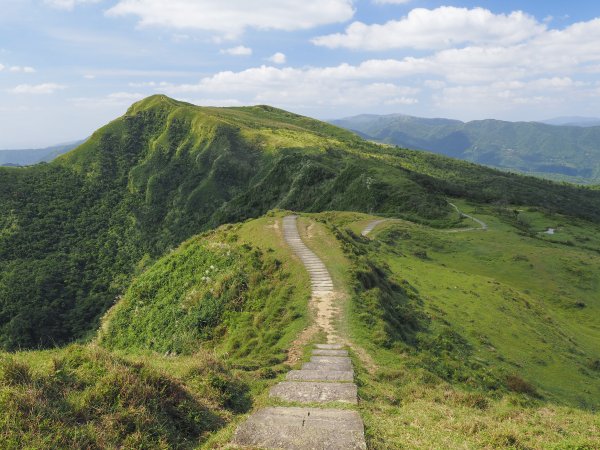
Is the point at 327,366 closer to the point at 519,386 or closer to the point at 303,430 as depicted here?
the point at 303,430

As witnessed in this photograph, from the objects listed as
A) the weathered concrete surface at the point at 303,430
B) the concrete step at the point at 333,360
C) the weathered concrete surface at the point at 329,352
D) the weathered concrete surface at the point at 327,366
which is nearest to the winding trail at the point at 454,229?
the weathered concrete surface at the point at 329,352

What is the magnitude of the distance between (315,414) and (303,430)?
1182 mm

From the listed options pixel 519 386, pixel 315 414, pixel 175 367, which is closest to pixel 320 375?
pixel 315 414

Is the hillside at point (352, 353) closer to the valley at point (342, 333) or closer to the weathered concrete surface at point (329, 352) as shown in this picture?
the valley at point (342, 333)

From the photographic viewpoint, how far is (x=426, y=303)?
32625 millimetres

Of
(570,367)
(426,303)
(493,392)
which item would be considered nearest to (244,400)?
(493,392)

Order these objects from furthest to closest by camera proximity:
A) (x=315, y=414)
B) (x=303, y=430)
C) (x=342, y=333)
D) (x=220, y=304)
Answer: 1. (x=220, y=304)
2. (x=342, y=333)
3. (x=315, y=414)
4. (x=303, y=430)

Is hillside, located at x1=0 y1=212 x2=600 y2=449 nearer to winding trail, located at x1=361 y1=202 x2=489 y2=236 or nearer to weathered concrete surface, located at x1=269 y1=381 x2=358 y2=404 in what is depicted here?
weathered concrete surface, located at x1=269 y1=381 x2=358 y2=404

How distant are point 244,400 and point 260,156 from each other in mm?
141897

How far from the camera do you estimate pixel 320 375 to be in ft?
53.1

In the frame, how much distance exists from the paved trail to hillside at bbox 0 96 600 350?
Result: 64098 mm

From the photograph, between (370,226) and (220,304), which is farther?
(370,226)

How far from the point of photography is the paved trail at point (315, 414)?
10.8m

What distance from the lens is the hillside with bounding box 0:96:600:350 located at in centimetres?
9194
